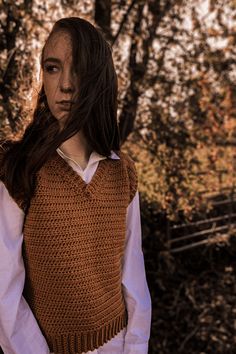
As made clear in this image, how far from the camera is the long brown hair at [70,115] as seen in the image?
1.47m

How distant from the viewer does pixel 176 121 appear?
150 inches

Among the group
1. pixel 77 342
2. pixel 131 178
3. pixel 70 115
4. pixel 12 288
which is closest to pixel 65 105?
pixel 70 115

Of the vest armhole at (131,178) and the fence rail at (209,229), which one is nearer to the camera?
the vest armhole at (131,178)

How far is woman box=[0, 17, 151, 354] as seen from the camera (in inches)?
58.2

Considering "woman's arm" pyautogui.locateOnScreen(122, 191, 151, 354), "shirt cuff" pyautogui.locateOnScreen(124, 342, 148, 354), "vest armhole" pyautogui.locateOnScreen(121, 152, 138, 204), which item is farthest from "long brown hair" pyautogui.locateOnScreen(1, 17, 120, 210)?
"shirt cuff" pyautogui.locateOnScreen(124, 342, 148, 354)

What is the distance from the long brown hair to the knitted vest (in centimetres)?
5

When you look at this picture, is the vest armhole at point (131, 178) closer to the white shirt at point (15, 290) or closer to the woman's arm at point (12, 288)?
the white shirt at point (15, 290)

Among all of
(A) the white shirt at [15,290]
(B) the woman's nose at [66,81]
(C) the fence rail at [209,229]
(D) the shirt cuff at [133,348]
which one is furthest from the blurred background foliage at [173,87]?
(D) the shirt cuff at [133,348]

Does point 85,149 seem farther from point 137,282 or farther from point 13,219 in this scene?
point 137,282

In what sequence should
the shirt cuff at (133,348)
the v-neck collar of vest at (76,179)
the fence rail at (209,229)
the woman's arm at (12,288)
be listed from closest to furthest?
the woman's arm at (12,288)
the v-neck collar of vest at (76,179)
the shirt cuff at (133,348)
the fence rail at (209,229)

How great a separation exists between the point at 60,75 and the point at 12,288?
2.12ft

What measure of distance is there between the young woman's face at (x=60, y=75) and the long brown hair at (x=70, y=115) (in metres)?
0.02

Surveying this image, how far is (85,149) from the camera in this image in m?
1.70

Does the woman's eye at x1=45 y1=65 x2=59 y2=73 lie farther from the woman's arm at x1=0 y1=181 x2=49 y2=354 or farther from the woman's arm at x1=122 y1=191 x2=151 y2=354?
the woman's arm at x1=122 y1=191 x2=151 y2=354
